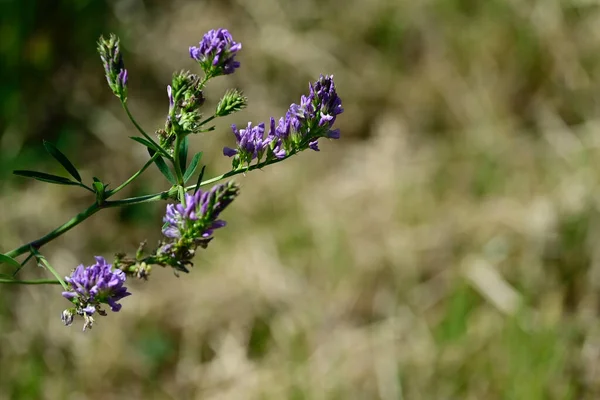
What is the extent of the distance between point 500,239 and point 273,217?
846mm

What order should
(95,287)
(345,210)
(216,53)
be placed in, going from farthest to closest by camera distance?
1. (345,210)
2. (216,53)
3. (95,287)

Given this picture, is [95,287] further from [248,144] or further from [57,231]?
[248,144]

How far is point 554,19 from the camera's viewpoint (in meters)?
3.26

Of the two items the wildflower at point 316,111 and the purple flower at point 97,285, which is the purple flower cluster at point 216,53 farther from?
the purple flower at point 97,285

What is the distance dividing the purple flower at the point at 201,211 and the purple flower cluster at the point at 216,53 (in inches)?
7.0

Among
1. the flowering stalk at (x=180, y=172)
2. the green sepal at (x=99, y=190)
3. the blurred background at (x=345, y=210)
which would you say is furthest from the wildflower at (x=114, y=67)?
the blurred background at (x=345, y=210)

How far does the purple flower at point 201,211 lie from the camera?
0.80 m

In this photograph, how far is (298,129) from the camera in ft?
3.03

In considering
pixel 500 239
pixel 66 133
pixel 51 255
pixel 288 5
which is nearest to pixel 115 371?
pixel 51 255

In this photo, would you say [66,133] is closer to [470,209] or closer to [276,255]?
[276,255]

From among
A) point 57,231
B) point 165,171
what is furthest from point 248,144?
point 57,231

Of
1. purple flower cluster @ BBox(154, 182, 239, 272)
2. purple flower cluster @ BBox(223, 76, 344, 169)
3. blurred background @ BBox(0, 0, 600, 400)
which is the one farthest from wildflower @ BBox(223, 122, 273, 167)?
blurred background @ BBox(0, 0, 600, 400)

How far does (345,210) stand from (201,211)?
2.08 metres

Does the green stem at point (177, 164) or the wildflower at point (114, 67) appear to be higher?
the wildflower at point (114, 67)
